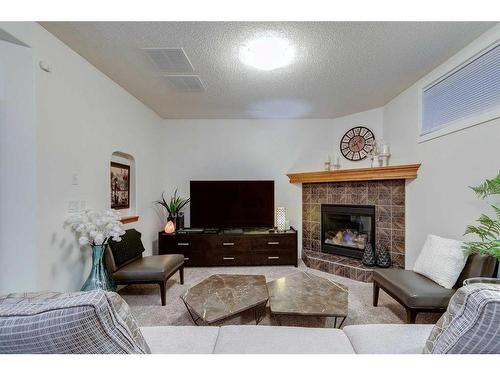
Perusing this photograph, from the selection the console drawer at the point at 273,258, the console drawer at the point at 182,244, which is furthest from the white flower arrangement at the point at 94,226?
the console drawer at the point at 273,258

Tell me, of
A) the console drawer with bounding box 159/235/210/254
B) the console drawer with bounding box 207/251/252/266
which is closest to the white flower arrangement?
the console drawer with bounding box 159/235/210/254

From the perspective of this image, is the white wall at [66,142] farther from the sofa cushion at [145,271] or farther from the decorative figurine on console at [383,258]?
the decorative figurine on console at [383,258]

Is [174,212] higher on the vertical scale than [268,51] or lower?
lower

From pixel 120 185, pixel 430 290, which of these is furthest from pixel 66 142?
pixel 430 290

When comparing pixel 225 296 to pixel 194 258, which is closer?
pixel 225 296

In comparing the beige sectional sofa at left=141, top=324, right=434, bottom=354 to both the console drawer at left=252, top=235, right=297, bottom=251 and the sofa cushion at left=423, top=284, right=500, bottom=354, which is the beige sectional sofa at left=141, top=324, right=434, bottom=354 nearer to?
the sofa cushion at left=423, top=284, right=500, bottom=354

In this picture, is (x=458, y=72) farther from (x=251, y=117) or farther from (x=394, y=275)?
(x=251, y=117)

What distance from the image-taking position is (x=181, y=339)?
126 centimetres

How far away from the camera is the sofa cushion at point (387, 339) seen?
1165 mm

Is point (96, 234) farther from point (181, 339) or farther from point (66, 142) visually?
point (181, 339)

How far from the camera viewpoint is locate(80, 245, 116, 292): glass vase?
85.7 inches

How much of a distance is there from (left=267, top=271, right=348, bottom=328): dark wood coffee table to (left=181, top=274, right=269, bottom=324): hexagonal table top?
0.13 m

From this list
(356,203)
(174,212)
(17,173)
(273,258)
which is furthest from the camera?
(174,212)

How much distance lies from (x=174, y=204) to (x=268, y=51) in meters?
2.76
